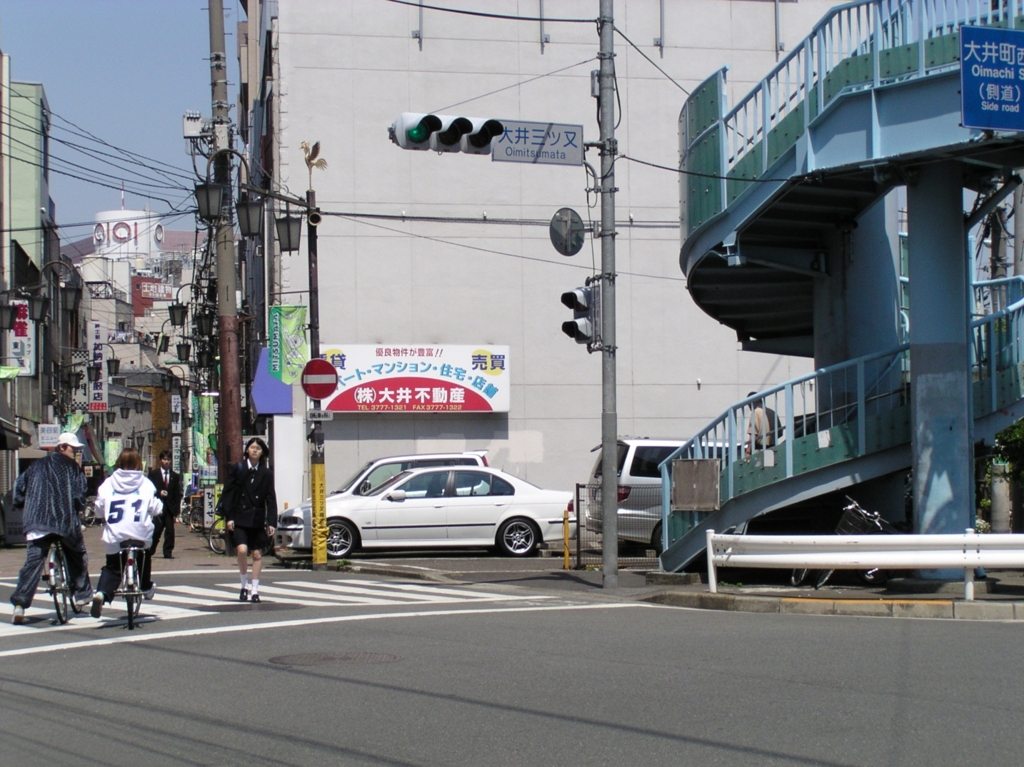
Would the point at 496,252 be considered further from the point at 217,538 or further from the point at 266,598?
the point at 266,598

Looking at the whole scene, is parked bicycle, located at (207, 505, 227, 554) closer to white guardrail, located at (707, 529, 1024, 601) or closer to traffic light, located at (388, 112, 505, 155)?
traffic light, located at (388, 112, 505, 155)

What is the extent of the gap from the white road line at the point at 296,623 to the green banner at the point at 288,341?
16.2m

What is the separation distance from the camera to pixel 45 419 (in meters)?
54.3

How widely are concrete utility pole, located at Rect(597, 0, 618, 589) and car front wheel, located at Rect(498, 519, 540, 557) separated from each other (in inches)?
245

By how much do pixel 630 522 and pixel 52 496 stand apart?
1116cm

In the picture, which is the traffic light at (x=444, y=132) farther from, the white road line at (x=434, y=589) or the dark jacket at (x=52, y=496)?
the white road line at (x=434, y=589)

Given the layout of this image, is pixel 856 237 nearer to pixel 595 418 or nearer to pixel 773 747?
pixel 773 747

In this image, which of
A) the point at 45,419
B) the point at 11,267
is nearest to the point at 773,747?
the point at 11,267

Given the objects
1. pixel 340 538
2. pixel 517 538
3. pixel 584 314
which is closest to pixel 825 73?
pixel 584 314

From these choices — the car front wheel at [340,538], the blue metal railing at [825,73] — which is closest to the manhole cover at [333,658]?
the blue metal railing at [825,73]

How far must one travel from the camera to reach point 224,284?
850 inches

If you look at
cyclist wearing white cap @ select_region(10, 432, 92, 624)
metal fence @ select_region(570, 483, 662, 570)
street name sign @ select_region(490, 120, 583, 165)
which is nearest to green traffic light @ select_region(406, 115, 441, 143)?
street name sign @ select_region(490, 120, 583, 165)

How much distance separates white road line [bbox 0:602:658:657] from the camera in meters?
9.71

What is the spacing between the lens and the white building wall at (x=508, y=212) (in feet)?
97.9
